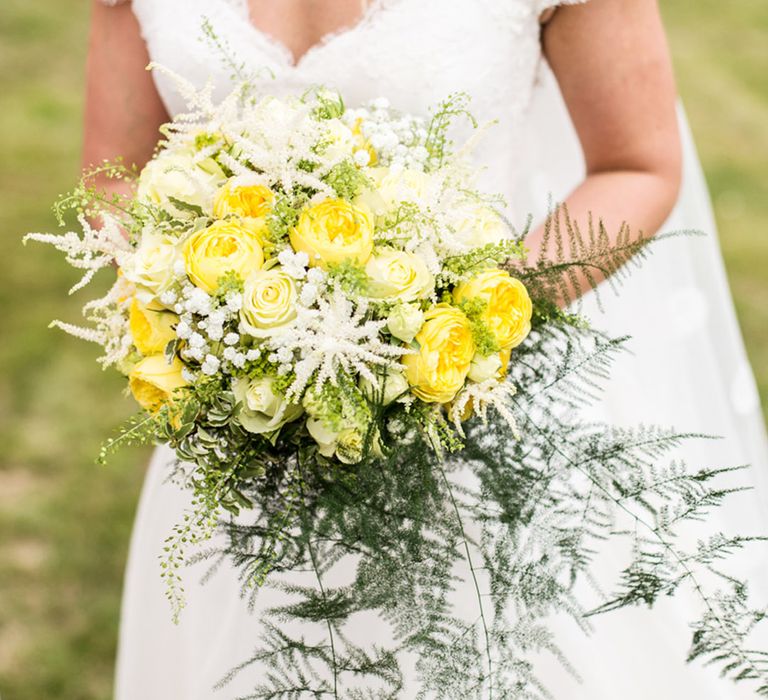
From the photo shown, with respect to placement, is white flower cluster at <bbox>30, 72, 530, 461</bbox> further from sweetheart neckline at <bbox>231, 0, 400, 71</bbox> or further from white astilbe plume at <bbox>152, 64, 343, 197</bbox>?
sweetheart neckline at <bbox>231, 0, 400, 71</bbox>

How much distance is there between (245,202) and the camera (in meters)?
1.33

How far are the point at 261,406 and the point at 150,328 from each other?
0.24 metres

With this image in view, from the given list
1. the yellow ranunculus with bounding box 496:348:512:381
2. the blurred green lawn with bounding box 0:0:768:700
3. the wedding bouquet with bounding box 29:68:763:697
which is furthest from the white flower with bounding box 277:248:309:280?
the blurred green lawn with bounding box 0:0:768:700

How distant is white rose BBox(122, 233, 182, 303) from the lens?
1304mm

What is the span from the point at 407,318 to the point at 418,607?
47cm

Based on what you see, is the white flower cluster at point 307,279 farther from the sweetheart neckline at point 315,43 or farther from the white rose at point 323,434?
the sweetheart neckline at point 315,43

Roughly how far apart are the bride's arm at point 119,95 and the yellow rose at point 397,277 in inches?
45.8

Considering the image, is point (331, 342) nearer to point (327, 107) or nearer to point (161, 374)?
point (161, 374)

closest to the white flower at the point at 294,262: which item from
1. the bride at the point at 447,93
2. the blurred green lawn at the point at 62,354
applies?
the bride at the point at 447,93

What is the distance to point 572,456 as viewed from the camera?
1.50m

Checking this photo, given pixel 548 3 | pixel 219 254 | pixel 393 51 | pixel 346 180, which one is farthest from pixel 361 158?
pixel 548 3

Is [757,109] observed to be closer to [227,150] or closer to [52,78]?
[52,78]

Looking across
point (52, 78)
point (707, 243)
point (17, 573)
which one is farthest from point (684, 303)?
point (52, 78)

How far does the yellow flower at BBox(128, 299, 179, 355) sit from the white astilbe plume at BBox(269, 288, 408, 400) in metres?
0.21
